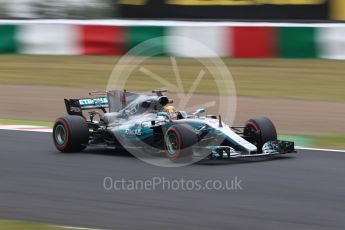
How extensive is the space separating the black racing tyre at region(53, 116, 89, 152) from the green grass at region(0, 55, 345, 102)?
6.93m

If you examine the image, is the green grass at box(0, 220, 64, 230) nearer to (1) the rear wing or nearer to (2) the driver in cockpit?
(2) the driver in cockpit

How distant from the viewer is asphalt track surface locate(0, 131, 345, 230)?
6.66 metres

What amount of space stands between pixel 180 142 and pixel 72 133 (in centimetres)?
146

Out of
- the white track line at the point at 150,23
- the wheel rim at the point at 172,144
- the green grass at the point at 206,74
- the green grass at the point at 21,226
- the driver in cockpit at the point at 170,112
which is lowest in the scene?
the green grass at the point at 21,226

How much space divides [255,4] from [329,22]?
5.57 ft

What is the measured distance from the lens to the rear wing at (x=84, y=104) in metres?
10.3

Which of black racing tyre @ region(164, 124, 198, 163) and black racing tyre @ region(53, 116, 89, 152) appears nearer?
black racing tyre @ region(164, 124, 198, 163)

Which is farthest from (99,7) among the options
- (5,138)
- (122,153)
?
(122,153)

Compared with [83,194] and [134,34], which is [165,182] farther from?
[134,34]

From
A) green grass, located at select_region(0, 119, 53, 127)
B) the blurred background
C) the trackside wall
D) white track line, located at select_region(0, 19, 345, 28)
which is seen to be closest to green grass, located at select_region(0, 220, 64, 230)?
green grass, located at select_region(0, 119, 53, 127)

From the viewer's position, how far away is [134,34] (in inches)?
763

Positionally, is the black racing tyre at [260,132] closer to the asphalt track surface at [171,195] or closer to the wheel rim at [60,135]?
the asphalt track surface at [171,195]

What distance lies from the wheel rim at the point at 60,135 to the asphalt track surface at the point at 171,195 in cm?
16

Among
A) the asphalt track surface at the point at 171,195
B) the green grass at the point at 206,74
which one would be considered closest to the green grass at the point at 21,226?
the asphalt track surface at the point at 171,195
